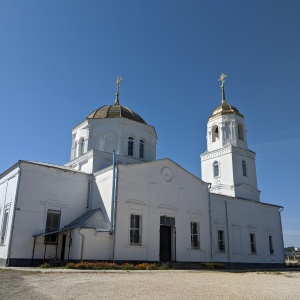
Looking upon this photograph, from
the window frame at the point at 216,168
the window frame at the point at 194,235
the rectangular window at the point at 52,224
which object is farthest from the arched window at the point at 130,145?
the window frame at the point at 216,168

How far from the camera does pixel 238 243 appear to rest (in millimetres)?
26812

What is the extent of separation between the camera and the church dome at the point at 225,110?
99.9 ft

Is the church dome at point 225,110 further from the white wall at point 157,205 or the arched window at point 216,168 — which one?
the white wall at point 157,205

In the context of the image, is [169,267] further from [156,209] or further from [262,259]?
[262,259]

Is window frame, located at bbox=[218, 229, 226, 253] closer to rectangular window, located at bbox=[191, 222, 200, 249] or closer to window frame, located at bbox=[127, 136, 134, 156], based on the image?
rectangular window, located at bbox=[191, 222, 200, 249]

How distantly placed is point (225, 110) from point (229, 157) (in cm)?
449

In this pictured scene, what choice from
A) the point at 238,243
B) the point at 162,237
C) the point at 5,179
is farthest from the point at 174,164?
the point at 5,179

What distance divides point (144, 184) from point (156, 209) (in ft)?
5.82

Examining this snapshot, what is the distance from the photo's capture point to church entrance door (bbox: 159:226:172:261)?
2175cm

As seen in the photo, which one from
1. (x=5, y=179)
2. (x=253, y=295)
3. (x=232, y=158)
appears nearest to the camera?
(x=253, y=295)

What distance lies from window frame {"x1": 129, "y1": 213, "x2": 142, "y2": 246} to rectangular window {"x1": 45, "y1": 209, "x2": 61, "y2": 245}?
434 cm

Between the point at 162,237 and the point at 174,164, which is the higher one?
the point at 174,164

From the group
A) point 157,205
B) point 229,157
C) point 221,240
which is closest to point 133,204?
point 157,205

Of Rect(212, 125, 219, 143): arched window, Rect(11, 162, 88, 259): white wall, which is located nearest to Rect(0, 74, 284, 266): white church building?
Rect(11, 162, 88, 259): white wall
